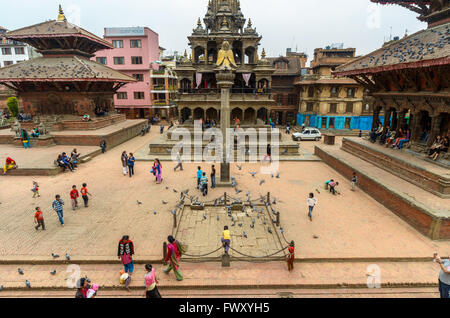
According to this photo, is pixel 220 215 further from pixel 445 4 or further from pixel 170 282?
pixel 445 4

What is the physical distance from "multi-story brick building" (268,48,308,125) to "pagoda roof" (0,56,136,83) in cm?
2561

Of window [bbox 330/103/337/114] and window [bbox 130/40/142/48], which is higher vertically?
window [bbox 130/40/142/48]

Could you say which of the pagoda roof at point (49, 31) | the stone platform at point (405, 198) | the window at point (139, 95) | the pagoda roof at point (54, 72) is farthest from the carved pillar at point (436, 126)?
the window at point (139, 95)

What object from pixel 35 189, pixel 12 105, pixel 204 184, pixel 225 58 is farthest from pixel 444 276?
pixel 12 105

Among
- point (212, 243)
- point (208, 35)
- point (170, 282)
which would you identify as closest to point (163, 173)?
point (212, 243)

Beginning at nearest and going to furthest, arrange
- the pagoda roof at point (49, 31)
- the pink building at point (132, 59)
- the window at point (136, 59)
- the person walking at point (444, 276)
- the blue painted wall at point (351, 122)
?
the person walking at point (444, 276) → the pagoda roof at point (49, 31) → the blue painted wall at point (351, 122) → the pink building at point (132, 59) → the window at point (136, 59)

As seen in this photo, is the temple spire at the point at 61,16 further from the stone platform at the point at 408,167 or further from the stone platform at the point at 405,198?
the stone platform at the point at 408,167

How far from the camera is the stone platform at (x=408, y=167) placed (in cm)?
1272

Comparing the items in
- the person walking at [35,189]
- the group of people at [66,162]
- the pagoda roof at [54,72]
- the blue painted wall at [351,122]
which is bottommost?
the person walking at [35,189]

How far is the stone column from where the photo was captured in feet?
49.8

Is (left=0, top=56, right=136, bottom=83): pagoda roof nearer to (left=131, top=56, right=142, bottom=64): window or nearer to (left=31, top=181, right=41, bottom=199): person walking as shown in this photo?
(left=131, top=56, right=142, bottom=64): window

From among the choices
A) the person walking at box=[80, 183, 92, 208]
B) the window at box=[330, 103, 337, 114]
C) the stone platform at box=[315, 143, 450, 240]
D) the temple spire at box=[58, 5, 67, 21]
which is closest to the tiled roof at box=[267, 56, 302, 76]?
the window at box=[330, 103, 337, 114]

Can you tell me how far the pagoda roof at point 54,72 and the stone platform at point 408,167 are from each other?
2595 centimetres

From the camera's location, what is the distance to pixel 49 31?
1133 inches
